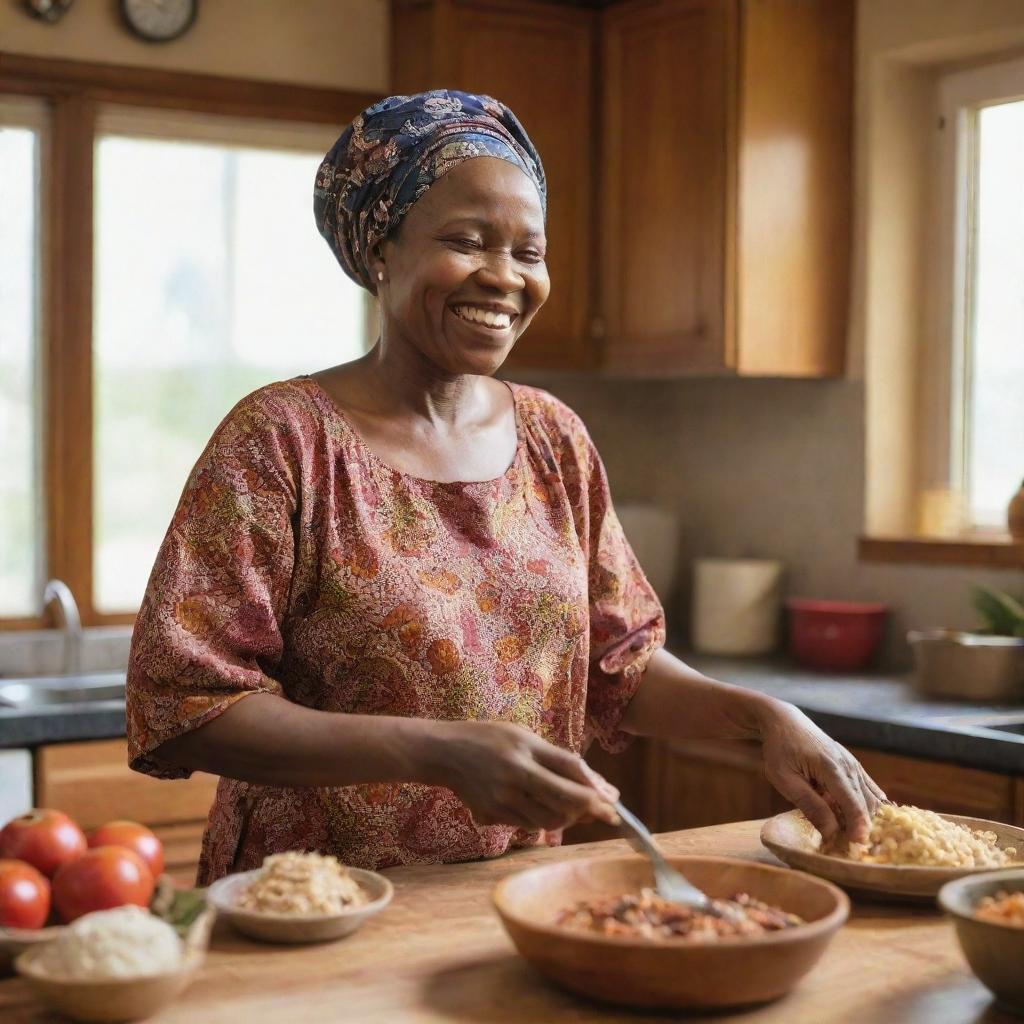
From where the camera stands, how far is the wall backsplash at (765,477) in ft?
12.0

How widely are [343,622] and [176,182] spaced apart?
8.11ft

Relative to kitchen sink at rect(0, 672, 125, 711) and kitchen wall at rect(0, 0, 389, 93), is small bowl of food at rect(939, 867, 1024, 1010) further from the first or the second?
kitchen wall at rect(0, 0, 389, 93)

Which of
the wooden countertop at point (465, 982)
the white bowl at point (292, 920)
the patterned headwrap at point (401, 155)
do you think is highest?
the patterned headwrap at point (401, 155)

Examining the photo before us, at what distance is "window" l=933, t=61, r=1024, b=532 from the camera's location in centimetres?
353

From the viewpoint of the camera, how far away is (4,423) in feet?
12.0

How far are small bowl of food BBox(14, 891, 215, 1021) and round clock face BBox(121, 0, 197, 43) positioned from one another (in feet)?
9.83

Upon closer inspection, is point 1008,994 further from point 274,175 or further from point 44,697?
point 274,175

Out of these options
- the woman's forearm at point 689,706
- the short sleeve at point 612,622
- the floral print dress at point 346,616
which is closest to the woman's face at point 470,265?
the floral print dress at point 346,616

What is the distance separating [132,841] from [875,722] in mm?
1792

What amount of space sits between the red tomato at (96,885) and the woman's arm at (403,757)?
0.67 ft

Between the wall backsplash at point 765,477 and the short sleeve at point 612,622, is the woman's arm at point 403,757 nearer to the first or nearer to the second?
the short sleeve at point 612,622

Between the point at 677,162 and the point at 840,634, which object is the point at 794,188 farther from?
the point at 840,634

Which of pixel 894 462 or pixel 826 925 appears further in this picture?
pixel 894 462

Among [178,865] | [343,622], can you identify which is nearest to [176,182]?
[178,865]
